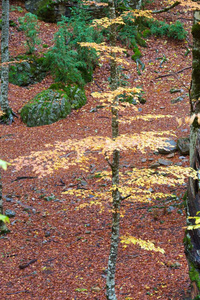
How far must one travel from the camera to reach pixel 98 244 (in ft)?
21.5

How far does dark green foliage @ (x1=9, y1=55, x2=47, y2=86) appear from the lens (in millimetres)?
14961

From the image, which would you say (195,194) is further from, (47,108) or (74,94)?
(74,94)

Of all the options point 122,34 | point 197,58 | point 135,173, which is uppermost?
point 122,34

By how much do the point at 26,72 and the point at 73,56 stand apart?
283cm

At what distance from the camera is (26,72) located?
1512 centimetres

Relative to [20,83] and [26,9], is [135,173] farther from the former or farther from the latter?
[26,9]

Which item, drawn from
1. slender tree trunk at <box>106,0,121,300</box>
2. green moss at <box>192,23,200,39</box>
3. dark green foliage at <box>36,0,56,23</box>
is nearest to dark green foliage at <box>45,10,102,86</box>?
dark green foliage at <box>36,0,56,23</box>

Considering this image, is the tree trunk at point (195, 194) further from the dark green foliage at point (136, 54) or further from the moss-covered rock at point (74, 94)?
the dark green foliage at point (136, 54)

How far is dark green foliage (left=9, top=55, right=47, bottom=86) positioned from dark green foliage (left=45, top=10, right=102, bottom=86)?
0.76 meters

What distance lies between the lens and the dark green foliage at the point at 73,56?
13852 millimetres

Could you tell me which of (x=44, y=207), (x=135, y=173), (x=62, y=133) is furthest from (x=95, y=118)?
(x=135, y=173)

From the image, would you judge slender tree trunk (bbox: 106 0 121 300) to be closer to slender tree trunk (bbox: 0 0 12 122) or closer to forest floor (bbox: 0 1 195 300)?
forest floor (bbox: 0 1 195 300)

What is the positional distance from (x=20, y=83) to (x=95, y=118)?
17.1 ft

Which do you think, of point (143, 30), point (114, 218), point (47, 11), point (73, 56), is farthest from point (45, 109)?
point (143, 30)
